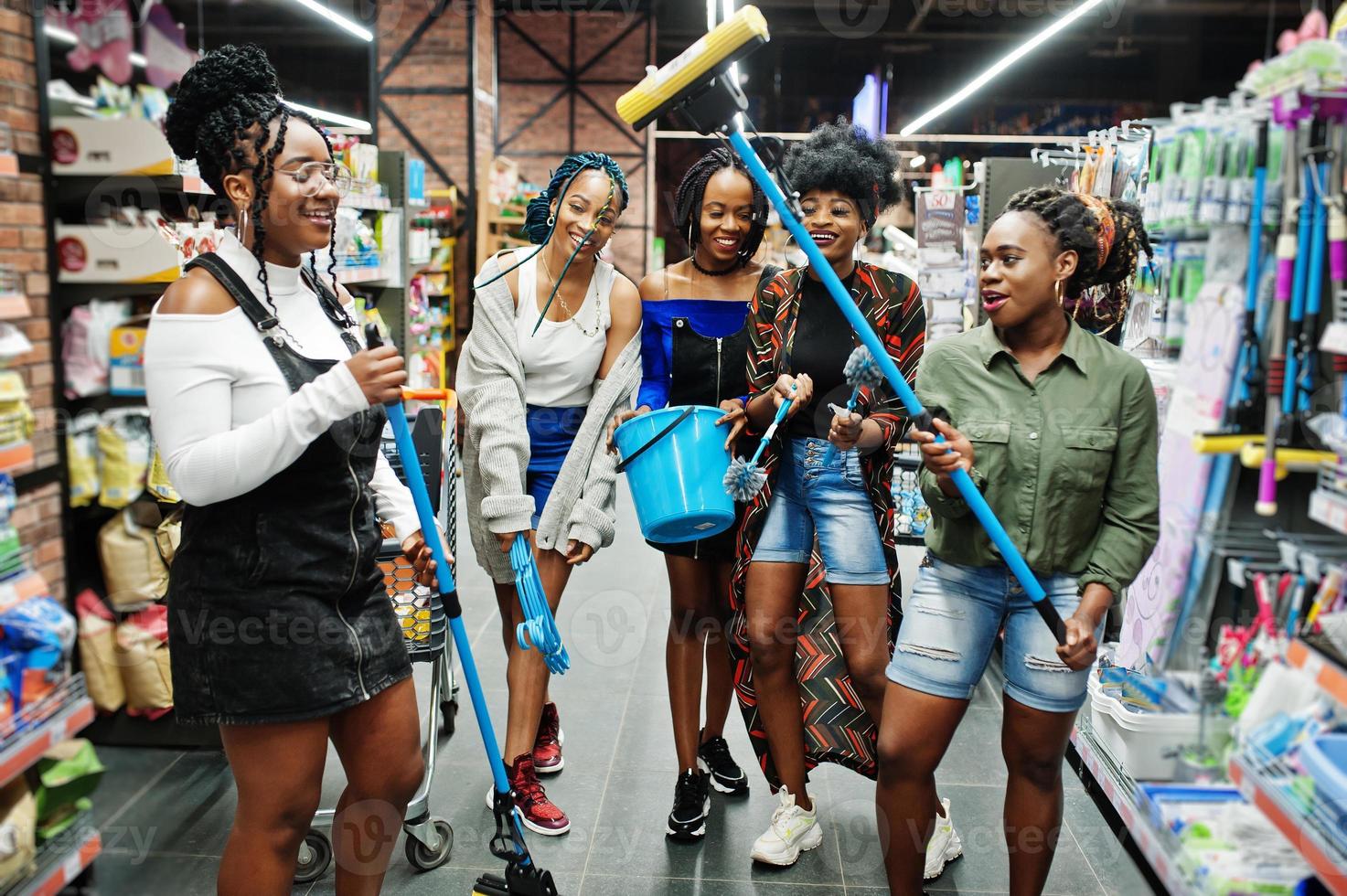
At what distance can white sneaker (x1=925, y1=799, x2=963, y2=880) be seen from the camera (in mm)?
2662

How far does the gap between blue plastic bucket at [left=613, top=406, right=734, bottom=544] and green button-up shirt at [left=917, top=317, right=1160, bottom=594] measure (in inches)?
22.2

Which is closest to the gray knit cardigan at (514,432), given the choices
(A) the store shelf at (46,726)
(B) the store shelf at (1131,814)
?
(A) the store shelf at (46,726)

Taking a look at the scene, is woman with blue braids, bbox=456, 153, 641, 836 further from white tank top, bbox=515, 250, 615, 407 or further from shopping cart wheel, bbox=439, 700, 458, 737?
shopping cart wheel, bbox=439, 700, 458, 737

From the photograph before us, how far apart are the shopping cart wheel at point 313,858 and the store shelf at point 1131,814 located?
182 centimetres

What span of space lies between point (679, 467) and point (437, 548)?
64 cm

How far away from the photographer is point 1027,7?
648cm

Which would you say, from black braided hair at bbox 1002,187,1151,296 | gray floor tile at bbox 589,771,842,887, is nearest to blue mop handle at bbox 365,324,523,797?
gray floor tile at bbox 589,771,842,887

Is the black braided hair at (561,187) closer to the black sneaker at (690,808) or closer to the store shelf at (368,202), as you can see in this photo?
the black sneaker at (690,808)

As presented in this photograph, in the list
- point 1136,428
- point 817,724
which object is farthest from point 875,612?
point 1136,428

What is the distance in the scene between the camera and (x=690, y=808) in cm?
286

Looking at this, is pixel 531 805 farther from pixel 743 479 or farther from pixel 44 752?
pixel 44 752

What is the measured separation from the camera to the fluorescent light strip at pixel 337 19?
17.3 feet

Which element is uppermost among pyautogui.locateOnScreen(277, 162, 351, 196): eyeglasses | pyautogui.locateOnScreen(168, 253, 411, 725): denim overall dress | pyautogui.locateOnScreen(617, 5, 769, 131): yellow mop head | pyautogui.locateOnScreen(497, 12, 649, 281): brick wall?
pyautogui.locateOnScreen(497, 12, 649, 281): brick wall

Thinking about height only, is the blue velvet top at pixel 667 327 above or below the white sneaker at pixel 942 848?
above
